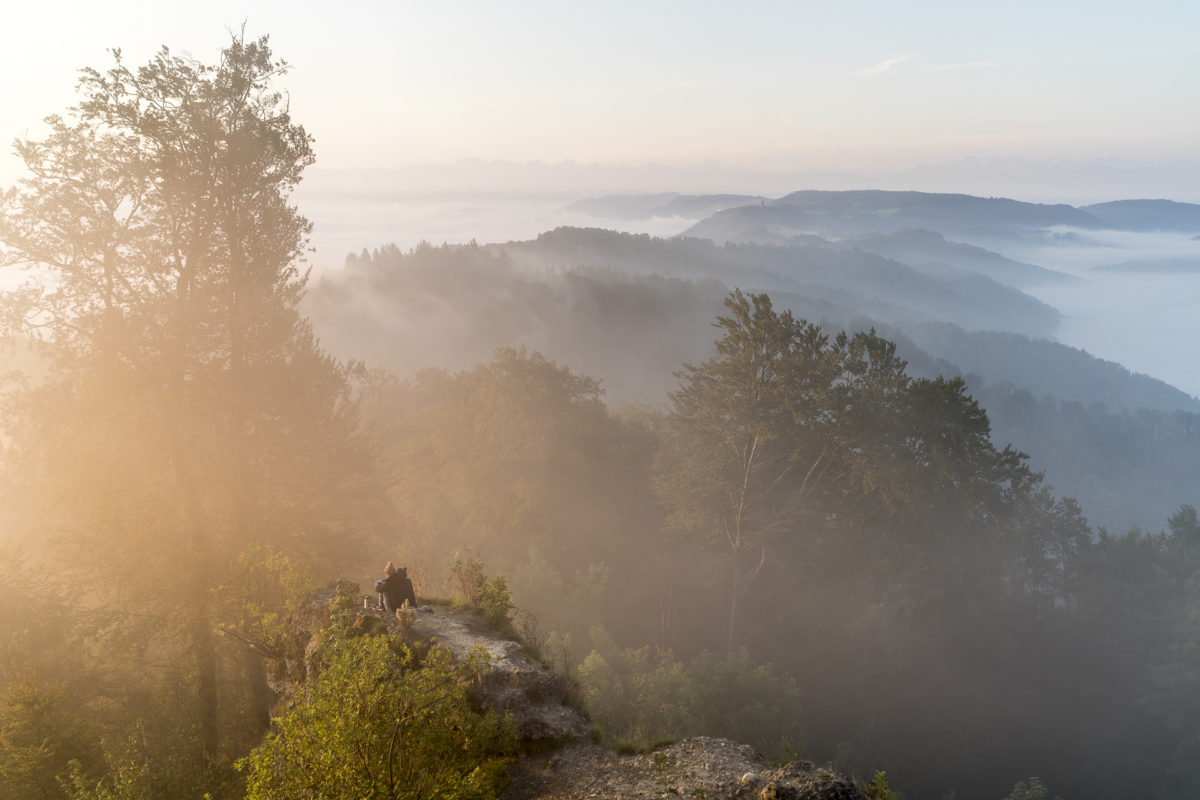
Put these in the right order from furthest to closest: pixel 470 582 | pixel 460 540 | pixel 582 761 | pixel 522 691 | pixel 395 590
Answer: pixel 460 540
pixel 470 582
pixel 395 590
pixel 522 691
pixel 582 761

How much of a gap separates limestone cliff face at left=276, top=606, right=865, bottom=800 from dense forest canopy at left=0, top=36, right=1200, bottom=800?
0.65m

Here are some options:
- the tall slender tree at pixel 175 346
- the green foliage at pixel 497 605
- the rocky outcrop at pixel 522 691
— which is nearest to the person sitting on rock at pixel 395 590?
the rocky outcrop at pixel 522 691

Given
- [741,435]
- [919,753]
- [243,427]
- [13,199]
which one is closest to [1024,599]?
[919,753]

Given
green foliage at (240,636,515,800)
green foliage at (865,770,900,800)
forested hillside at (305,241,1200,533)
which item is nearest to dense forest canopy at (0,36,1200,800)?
green foliage at (240,636,515,800)

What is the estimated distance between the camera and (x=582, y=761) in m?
10.7

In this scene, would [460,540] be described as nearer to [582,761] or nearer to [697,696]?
[697,696]

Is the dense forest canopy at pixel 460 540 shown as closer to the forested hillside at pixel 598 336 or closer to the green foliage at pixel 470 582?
the green foliage at pixel 470 582

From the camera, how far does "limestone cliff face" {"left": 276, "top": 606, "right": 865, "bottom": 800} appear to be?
8812 mm

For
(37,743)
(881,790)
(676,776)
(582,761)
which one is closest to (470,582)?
(582,761)

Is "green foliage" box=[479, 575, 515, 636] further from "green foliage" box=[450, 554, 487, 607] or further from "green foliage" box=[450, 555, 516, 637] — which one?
"green foliage" box=[450, 554, 487, 607]

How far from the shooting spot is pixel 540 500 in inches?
1352

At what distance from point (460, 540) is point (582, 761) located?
2450 centimetres

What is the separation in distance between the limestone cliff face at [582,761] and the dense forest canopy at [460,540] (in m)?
0.65

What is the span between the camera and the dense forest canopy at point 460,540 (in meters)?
13.8
